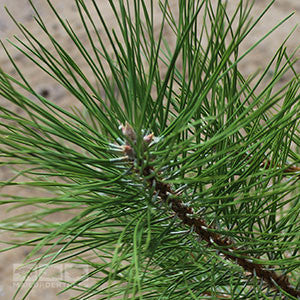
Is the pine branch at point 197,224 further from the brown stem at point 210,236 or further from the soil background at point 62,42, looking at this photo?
the soil background at point 62,42

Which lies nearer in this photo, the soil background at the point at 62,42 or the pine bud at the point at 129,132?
the pine bud at the point at 129,132

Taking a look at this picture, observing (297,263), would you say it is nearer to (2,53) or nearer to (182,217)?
(182,217)

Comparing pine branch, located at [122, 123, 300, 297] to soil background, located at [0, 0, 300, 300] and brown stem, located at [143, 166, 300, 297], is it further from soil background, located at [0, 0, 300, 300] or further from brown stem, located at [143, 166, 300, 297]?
soil background, located at [0, 0, 300, 300]

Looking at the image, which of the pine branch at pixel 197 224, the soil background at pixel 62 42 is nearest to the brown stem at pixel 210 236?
the pine branch at pixel 197 224

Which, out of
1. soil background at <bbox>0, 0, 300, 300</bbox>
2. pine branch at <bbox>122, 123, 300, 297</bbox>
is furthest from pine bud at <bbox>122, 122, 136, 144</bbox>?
soil background at <bbox>0, 0, 300, 300</bbox>

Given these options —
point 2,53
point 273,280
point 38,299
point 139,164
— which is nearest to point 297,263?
point 273,280

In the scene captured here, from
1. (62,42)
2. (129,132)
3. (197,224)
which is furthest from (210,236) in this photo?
(62,42)
